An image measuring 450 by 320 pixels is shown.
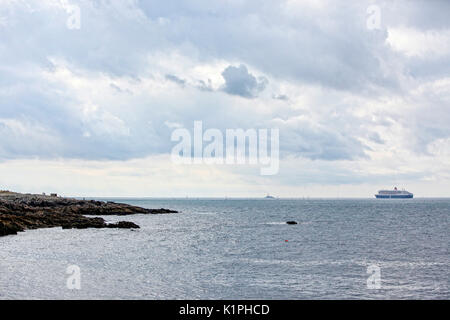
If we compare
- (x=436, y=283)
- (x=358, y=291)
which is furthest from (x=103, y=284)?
(x=436, y=283)

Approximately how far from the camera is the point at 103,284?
102ft

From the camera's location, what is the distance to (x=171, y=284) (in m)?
32.0

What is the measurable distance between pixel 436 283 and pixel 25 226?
199 feet

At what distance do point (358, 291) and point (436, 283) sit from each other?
7.66 m

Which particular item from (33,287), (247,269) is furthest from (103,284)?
(247,269)

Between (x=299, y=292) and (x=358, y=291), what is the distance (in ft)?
13.6
